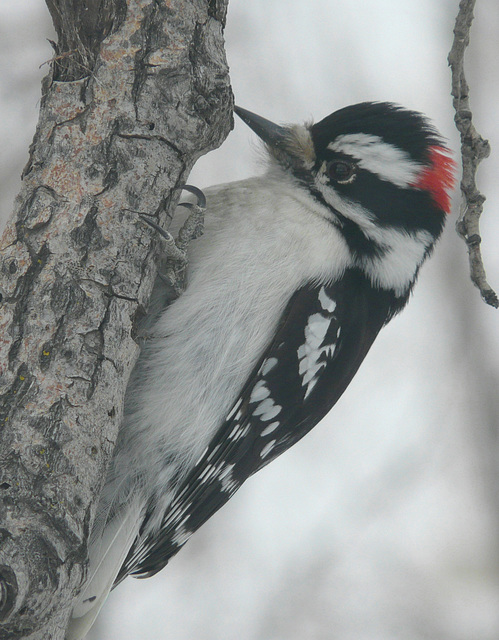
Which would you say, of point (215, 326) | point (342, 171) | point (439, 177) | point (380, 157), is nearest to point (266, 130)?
point (342, 171)

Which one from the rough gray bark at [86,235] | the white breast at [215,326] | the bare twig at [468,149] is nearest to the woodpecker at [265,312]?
the white breast at [215,326]

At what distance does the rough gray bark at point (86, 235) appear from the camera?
1788 millimetres

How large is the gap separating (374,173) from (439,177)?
279mm

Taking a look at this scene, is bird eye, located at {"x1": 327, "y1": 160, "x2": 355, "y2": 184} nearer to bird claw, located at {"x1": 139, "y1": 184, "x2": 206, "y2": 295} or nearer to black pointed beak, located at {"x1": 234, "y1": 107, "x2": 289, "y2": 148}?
black pointed beak, located at {"x1": 234, "y1": 107, "x2": 289, "y2": 148}

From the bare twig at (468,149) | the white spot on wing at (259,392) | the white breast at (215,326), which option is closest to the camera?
the bare twig at (468,149)

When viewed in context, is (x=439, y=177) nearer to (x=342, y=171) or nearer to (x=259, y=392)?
(x=342, y=171)

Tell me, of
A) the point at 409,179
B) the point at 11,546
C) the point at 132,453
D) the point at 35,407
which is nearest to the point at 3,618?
the point at 11,546

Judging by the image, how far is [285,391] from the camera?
106 inches

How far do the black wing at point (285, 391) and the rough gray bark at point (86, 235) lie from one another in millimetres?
667

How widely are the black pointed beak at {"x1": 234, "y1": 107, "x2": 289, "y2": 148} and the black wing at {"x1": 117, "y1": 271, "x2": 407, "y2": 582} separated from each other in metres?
0.60

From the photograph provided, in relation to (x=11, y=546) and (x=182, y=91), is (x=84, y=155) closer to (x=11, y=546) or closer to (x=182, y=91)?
(x=182, y=91)

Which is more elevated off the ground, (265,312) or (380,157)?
(380,157)

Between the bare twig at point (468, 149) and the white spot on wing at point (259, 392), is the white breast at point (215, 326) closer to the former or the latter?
the white spot on wing at point (259, 392)

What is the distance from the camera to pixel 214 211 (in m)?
2.64
